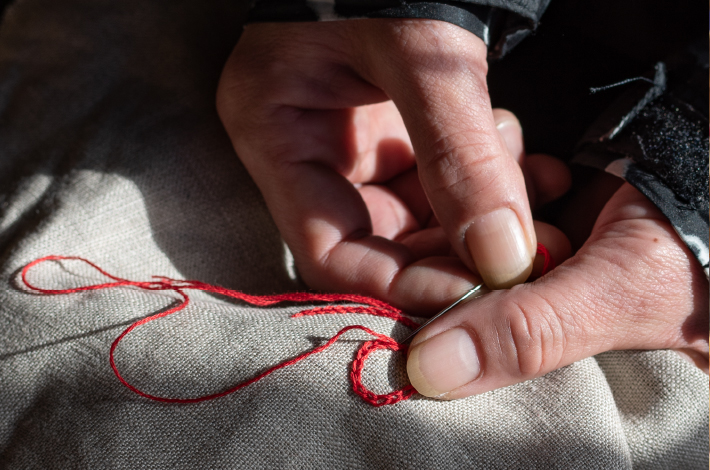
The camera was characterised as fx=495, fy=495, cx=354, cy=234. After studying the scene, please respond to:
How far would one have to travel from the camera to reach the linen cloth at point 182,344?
23.6 inches

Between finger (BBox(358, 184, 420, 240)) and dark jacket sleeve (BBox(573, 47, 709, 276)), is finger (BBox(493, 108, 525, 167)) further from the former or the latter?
finger (BBox(358, 184, 420, 240))

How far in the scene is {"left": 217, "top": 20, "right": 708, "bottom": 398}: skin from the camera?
64 centimetres

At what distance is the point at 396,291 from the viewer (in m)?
0.75

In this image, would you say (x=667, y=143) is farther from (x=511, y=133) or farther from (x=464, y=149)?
(x=464, y=149)

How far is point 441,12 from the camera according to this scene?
2.23 feet

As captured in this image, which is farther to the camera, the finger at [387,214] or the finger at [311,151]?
the finger at [387,214]

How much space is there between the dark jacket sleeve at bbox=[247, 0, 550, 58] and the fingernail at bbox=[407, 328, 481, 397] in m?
0.43

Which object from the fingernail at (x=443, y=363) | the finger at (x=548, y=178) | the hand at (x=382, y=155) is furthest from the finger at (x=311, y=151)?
the finger at (x=548, y=178)

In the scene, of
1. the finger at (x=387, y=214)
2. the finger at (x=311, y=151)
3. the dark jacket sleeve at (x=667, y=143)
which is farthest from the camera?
the finger at (x=387, y=214)

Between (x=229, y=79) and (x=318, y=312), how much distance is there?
49 cm

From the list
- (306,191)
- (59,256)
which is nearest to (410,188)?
(306,191)

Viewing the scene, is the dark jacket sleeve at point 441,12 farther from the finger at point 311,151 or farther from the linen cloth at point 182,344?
the linen cloth at point 182,344

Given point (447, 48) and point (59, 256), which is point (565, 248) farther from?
point (59, 256)

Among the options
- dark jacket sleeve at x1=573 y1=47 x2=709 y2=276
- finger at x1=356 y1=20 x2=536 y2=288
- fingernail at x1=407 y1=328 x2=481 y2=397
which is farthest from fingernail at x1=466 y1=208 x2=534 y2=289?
dark jacket sleeve at x1=573 y1=47 x2=709 y2=276
